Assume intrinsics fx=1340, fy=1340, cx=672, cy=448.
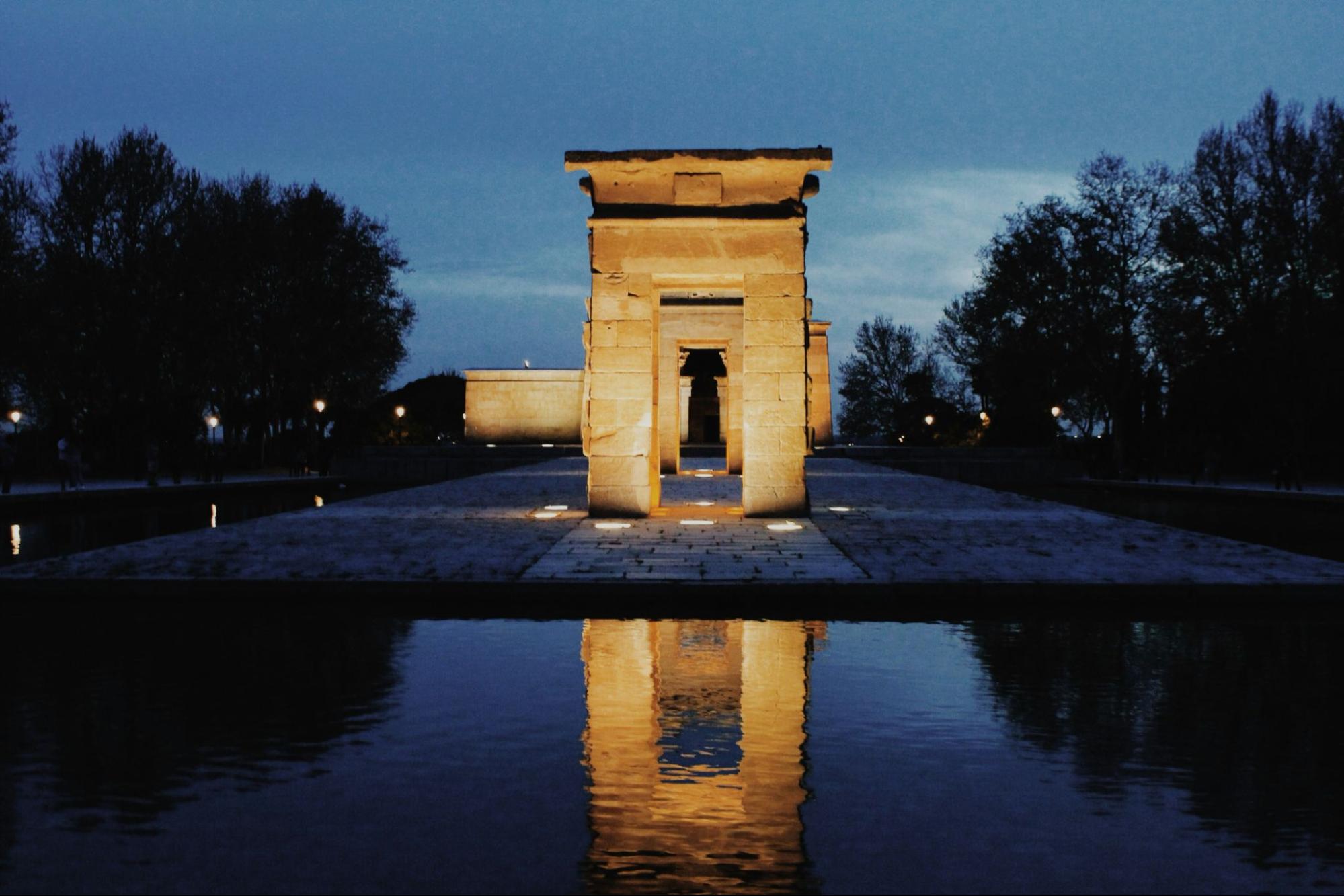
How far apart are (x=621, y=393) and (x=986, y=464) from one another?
3211 cm

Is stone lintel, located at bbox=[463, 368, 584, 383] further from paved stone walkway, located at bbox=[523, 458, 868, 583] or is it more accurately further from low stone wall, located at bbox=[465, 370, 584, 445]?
paved stone walkway, located at bbox=[523, 458, 868, 583]

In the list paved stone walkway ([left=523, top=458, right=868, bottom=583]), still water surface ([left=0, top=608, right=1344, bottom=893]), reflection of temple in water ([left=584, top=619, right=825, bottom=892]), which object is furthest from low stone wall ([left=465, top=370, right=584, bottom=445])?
reflection of temple in water ([left=584, top=619, right=825, bottom=892])

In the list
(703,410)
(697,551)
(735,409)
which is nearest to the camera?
(697,551)

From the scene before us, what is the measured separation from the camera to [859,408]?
292 feet

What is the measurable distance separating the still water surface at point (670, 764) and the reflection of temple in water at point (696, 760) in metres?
0.02

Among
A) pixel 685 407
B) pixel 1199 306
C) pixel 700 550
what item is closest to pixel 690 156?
pixel 700 550

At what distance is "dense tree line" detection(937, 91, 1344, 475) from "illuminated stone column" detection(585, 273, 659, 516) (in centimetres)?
2135

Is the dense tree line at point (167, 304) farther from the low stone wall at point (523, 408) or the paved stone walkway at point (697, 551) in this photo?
the paved stone walkway at point (697, 551)

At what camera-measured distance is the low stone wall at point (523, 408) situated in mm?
64812

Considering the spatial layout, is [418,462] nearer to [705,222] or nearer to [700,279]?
[700,279]

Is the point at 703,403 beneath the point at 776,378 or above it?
above

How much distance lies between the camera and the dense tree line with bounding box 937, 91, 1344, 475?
127 feet

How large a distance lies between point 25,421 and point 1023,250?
46.6 meters

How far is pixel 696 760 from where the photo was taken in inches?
232
